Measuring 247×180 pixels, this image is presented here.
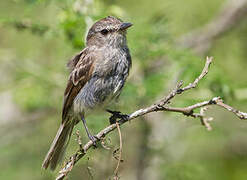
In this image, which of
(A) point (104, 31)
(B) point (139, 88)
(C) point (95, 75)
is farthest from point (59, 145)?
(A) point (104, 31)

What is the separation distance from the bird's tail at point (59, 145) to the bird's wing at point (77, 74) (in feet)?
0.46

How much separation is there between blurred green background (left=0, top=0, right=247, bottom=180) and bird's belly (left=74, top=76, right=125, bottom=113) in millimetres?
381

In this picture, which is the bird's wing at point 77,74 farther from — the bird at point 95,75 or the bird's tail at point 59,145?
the bird's tail at point 59,145

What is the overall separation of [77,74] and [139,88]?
78cm

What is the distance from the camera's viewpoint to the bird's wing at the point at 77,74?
5.02 m

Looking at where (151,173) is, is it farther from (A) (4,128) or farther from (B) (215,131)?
(A) (4,128)

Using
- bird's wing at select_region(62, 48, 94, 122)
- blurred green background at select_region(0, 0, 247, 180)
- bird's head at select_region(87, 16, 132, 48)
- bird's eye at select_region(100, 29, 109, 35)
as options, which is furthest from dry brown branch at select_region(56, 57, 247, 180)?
bird's eye at select_region(100, 29, 109, 35)

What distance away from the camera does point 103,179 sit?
5477mm

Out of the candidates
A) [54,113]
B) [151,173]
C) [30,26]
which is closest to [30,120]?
[54,113]

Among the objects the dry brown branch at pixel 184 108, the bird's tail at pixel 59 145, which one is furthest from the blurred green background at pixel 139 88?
the dry brown branch at pixel 184 108

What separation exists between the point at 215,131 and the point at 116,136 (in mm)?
1168

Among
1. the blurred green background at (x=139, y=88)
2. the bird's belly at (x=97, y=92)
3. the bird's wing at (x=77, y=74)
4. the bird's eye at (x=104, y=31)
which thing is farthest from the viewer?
the blurred green background at (x=139, y=88)

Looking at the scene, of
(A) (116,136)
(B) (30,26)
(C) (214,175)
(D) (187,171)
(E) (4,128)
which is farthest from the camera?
(E) (4,128)

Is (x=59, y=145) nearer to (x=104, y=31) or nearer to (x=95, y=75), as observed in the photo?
(x=95, y=75)
